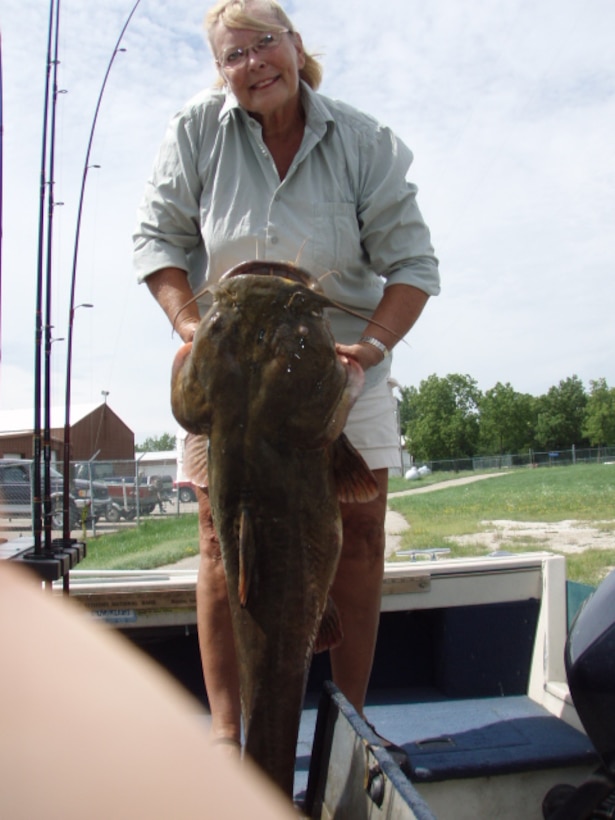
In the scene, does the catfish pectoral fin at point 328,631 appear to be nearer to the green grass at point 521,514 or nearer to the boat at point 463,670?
the boat at point 463,670

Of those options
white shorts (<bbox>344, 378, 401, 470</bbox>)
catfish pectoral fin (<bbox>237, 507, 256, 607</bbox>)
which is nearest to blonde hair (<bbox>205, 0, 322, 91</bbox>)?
white shorts (<bbox>344, 378, 401, 470</bbox>)

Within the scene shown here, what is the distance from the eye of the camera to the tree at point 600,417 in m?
89.4

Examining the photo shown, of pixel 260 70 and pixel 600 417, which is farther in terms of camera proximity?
pixel 600 417

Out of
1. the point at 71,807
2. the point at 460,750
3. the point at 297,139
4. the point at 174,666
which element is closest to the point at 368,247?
the point at 297,139

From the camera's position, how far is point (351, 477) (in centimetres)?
228

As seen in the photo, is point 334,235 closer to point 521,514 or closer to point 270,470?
point 270,470

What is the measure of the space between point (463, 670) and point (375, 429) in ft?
5.14

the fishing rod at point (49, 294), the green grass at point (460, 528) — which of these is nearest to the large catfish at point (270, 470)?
the fishing rod at point (49, 294)

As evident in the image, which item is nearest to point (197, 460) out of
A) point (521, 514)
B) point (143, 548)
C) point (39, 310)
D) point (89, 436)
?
point (39, 310)

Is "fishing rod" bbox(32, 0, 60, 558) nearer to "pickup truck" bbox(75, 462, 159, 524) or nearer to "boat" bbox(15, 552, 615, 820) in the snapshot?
"boat" bbox(15, 552, 615, 820)

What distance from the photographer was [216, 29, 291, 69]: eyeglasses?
2.70 metres

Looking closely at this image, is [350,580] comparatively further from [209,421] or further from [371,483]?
[209,421]

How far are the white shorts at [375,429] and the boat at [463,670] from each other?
32.9 inches

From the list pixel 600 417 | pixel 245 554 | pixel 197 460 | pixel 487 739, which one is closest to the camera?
pixel 245 554
